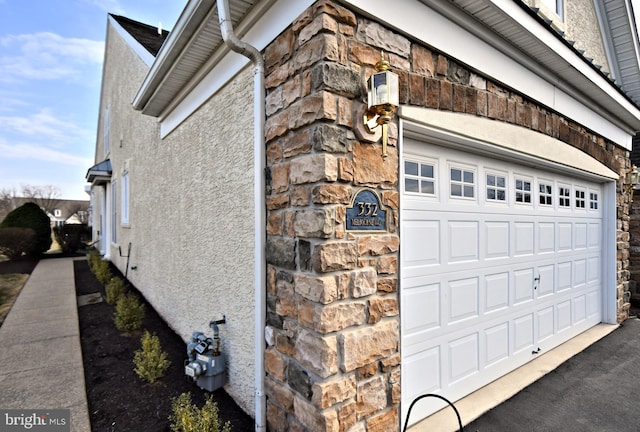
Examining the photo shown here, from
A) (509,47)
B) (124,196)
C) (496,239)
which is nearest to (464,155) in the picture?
(496,239)

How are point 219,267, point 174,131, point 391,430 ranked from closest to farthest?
point 391,430 → point 219,267 → point 174,131

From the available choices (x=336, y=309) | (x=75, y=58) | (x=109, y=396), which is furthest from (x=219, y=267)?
(x=75, y=58)

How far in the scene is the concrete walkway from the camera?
9.79ft

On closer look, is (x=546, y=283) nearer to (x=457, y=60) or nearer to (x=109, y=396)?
(x=457, y=60)

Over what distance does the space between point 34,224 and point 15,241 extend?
96cm

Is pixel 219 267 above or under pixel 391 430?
above

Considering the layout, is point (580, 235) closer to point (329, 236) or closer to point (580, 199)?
point (580, 199)

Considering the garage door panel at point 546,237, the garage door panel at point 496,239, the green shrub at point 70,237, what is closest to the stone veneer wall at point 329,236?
the garage door panel at point 496,239

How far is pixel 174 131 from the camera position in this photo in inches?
188

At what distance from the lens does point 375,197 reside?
7.36 ft

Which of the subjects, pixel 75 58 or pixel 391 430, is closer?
pixel 391 430

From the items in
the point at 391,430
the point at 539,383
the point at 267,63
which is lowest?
the point at 539,383

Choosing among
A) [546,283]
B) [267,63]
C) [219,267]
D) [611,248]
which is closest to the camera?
[267,63]

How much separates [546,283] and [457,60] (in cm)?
325
